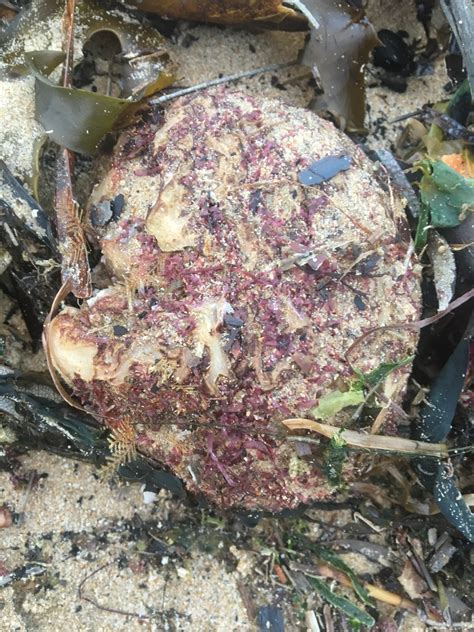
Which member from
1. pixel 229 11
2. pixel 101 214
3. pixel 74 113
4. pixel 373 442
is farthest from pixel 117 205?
pixel 373 442

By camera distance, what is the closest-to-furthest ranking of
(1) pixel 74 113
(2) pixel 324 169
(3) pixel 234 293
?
(3) pixel 234 293, (2) pixel 324 169, (1) pixel 74 113

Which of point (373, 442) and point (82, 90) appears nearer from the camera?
point (373, 442)

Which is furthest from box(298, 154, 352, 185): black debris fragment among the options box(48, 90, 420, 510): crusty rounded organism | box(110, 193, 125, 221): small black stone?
box(110, 193, 125, 221): small black stone

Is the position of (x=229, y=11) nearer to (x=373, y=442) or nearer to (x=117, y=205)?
(x=117, y=205)

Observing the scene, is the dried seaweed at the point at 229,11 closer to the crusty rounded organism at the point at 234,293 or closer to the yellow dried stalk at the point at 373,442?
the crusty rounded organism at the point at 234,293

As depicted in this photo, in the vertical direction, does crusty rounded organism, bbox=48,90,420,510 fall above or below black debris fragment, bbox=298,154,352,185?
below

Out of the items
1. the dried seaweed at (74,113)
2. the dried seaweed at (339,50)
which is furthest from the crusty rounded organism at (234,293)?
the dried seaweed at (339,50)

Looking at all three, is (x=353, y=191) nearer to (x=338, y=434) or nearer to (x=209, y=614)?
(x=338, y=434)

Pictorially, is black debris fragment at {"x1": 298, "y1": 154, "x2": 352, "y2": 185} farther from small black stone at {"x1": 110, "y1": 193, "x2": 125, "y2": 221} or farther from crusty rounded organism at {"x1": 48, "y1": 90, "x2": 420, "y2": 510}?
small black stone at {"x1": 110, "y1": 193, "x2": 125, "y2": 221}

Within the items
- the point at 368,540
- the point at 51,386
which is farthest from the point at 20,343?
the point at 368,540

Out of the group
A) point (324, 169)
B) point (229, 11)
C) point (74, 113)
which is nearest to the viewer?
point (324, 169)
